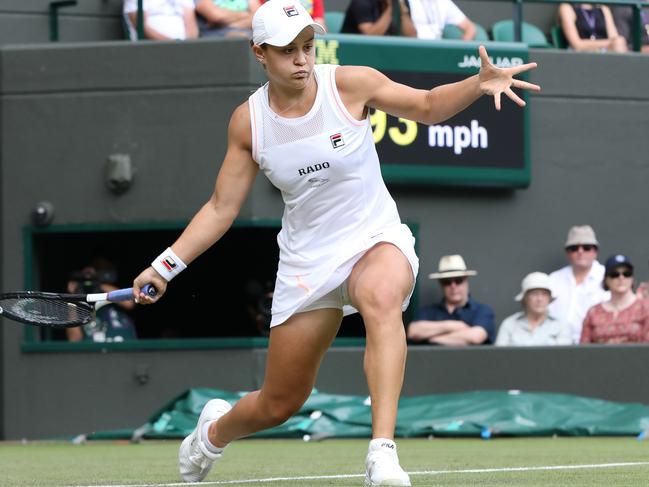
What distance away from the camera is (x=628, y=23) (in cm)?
1397

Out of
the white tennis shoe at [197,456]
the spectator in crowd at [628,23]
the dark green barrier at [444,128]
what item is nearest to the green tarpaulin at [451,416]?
the dark green barrier at [444,128]

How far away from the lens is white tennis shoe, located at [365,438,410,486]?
5305 mm

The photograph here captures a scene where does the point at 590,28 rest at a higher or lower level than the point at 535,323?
higher

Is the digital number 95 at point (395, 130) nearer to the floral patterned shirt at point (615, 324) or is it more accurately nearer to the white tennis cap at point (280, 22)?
the floral patterned shirt at point (615, 324)

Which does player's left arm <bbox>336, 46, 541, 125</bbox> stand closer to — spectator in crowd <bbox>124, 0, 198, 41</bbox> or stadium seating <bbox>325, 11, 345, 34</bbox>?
spectator in crowd <bbox>124, 0, 198, 41</bbox>

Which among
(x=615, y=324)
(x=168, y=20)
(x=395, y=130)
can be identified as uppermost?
(x=168, y=20)

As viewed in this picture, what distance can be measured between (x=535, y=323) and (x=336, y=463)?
190 inches

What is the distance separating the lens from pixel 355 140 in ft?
19.7

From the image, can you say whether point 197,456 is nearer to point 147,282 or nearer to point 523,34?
point 147,282

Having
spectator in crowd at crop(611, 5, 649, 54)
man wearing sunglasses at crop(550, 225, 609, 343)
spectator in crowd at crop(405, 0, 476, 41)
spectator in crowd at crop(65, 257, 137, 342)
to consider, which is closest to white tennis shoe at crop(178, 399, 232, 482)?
spectator in crowd at crop(65, 257, 137, 342)

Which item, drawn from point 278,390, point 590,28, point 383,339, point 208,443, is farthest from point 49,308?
point 590,28

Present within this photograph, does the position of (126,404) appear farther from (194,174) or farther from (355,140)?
(355,140)

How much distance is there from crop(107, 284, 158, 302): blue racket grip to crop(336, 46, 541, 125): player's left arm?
110 centimetres

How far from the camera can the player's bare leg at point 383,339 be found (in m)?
5.43
